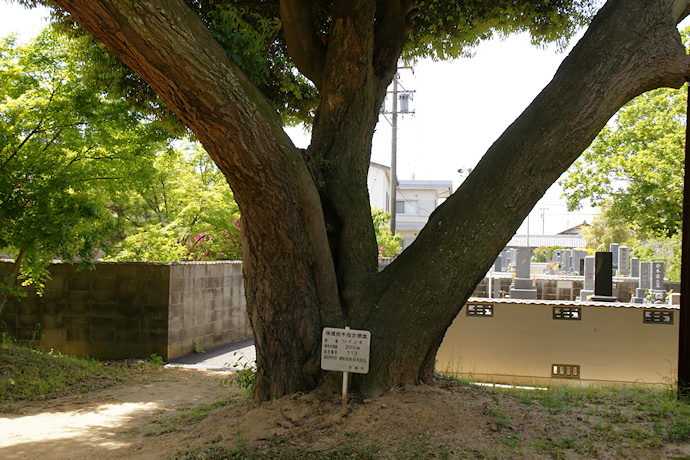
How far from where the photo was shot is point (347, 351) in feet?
15.4

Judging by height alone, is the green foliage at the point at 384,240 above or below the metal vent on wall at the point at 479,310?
above

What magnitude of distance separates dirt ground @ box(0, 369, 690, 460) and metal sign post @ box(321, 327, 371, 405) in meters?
0.32

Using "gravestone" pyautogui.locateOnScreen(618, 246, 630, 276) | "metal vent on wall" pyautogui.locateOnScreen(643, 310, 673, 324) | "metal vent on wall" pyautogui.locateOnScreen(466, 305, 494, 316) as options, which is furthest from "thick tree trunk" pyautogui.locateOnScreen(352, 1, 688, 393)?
"gravestone" pyautogui.locateOnScreen(618, 246, 630, 276)

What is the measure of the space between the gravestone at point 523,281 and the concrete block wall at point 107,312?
36.0ft

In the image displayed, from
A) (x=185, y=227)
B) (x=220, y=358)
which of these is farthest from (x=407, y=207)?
(x=220, y=358)

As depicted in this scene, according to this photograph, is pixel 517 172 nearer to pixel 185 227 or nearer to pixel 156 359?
pixel 156 359

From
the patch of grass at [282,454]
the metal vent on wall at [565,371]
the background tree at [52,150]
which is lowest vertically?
the metal vent on wall at [565,371]

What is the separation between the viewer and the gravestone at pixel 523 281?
17141 mm

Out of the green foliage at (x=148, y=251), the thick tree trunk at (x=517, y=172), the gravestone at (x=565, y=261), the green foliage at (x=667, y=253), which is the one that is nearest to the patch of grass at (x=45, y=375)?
the green foliage at (x=148, y=251)

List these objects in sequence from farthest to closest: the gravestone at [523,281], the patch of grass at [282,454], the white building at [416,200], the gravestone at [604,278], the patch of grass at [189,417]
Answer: the white building at [416,200]
the gravestone at [523,281]
the gravestone at [604,278]
the patch of grass at [189,417]
the patch of grass at [282,454]

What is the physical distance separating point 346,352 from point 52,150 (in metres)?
5.93

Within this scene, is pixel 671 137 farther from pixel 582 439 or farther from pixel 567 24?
pixel 582 439

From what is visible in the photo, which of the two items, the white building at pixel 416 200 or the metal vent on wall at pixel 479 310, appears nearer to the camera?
the metal vent on wall at pixel 479 310

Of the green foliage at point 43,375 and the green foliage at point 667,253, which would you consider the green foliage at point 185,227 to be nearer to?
the green foliage at point 43,375
